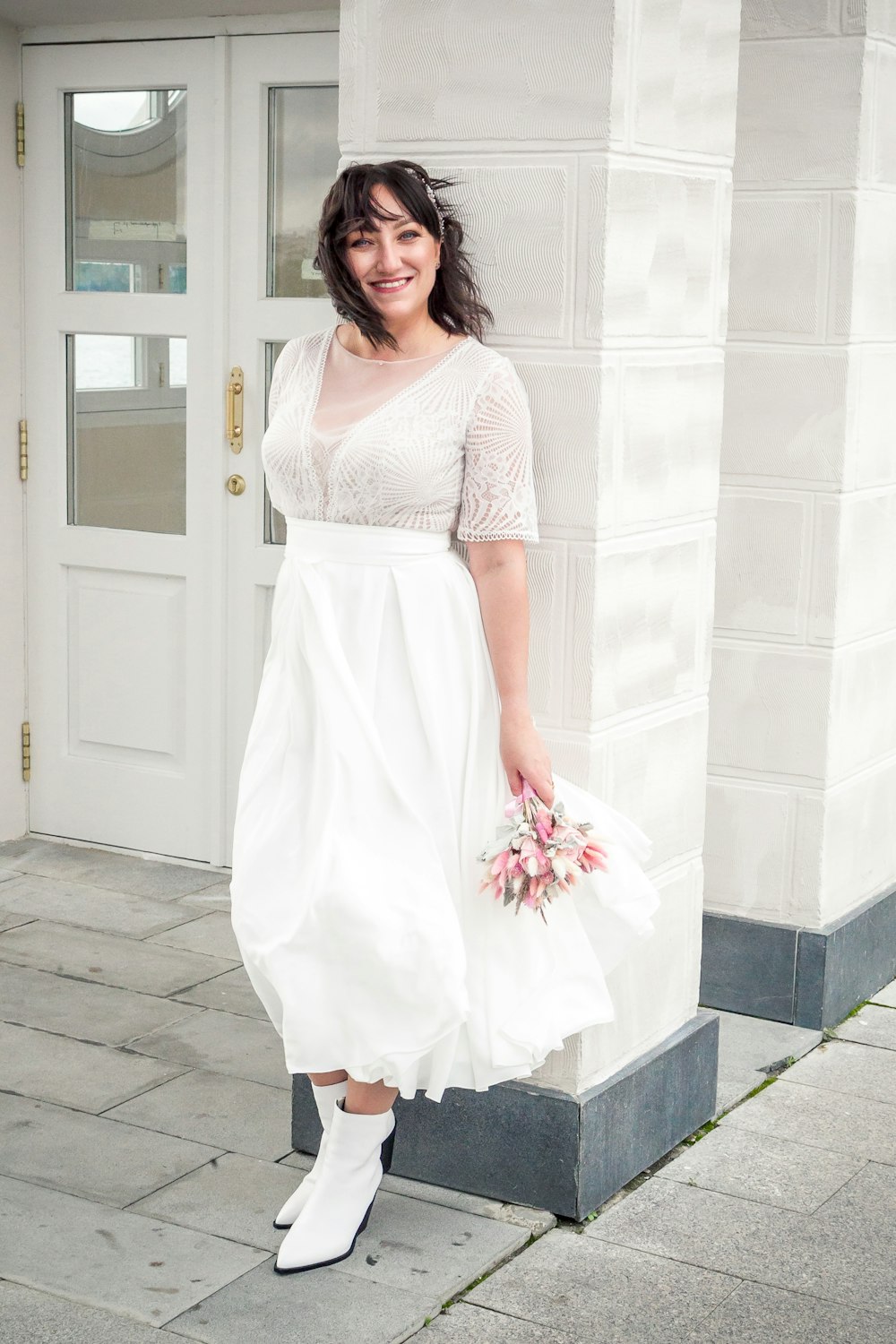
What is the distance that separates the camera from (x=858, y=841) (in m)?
3.74

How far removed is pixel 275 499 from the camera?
8.64 feet

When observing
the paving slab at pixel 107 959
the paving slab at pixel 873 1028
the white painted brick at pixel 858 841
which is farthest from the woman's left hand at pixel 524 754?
the paving slab at pixel 107 959

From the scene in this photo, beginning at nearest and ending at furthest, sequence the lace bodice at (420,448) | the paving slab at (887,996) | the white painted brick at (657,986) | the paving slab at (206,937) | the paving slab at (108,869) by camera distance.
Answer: the lace bodice at (420,448) < the white painted brick at (657,986) < the paving slab at (887,996) < the paving slab at (206,937) < the paving slab at (108,869)

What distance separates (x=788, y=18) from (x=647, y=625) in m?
1.44

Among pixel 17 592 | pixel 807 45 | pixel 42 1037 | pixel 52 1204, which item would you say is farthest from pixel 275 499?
pixel 17 592

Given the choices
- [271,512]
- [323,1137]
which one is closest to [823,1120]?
[323,1137]

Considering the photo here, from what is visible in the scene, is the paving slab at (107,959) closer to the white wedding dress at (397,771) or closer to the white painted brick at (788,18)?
the white wedding dress at (397,771)

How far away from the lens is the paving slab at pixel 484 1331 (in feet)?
7.73

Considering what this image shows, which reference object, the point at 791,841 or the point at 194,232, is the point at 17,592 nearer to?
the point at 194,232

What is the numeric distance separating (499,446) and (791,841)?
1484 mm

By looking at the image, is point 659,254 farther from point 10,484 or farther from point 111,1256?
point 10,484

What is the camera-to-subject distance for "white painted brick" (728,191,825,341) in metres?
3.47

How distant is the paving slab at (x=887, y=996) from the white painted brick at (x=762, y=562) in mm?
855

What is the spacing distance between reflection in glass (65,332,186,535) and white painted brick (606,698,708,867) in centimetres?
195
